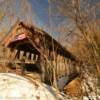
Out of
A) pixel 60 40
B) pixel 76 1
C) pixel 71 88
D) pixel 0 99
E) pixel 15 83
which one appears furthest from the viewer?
pixel 71 88

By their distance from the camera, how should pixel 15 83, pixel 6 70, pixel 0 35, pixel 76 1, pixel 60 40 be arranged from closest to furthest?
pixel 76 1, pixel 60 40, pixel 15 83, pixel 6 70, pixel 0 35

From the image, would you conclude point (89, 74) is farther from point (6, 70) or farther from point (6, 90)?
point (6, 70)

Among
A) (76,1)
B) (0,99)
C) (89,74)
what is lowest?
(0,99)

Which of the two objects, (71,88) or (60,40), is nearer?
(60,40)

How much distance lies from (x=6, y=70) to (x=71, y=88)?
218cm

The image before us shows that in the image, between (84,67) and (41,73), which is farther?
(41,73)

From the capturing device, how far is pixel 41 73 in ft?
30.1

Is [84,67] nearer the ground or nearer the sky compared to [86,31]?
nearer the ground

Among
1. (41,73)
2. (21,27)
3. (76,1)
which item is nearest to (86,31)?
(76,1)

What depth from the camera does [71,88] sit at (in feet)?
26.1

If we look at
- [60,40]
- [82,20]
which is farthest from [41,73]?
[82,20]

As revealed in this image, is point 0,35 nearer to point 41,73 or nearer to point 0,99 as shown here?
point 41,73

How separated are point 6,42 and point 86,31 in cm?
463

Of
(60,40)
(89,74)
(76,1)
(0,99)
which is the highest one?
(76,1)
